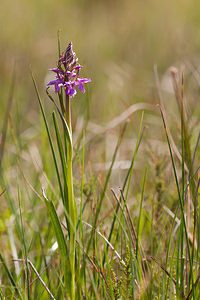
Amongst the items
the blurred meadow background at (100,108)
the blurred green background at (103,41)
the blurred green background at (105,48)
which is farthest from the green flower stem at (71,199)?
the blurred green background at (103,41)

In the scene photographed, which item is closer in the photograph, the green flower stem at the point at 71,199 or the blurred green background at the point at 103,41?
the green flower stem at the point at 71,199

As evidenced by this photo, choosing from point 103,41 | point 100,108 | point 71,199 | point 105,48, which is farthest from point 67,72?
point 103,41

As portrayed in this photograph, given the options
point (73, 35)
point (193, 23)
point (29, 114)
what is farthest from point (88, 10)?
point (29, 114)

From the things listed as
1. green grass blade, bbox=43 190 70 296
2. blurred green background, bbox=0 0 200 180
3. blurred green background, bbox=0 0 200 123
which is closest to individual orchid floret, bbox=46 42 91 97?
green grass blade, bbox=43 190 70 296

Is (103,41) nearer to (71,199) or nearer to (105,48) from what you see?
(105,48)

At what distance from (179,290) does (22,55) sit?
5383 mm

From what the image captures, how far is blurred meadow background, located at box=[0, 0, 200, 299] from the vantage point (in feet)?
5.73

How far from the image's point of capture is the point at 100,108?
426 centimetres

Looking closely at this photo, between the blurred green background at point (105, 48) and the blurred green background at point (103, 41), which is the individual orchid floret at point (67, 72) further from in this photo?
the blurred green background at point (103, 41)

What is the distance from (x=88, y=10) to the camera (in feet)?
28.3

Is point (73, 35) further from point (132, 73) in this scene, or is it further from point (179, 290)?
point (179, 290)

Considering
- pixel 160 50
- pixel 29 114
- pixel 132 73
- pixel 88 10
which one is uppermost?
pixel 88 10

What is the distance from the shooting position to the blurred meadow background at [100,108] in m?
1.75

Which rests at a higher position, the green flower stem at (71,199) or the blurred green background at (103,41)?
the blurred green background at (103,41)
